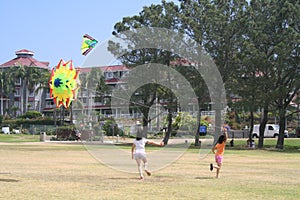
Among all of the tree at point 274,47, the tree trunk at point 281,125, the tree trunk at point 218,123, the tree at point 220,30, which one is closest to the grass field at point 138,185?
the tree trunk at point 218,123

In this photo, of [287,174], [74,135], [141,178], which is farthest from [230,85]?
[141,178]

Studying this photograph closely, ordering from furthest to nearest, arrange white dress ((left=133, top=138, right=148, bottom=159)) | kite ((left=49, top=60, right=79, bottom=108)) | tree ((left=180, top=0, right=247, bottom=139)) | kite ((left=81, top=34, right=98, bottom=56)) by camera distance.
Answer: tree ((left=180, top=0, right=247, bottom=139)) → kite ((left=81, top=34, right=98, bottom=56)) → kite ((left=49, top=60, right=79, bottom=108)) → white dress ((left=133, top=138, right=148, bottom=159))

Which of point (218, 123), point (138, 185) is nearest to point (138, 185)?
point (138, 185)

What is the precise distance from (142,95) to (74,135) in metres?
14.6

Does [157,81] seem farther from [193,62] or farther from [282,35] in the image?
[282,35]

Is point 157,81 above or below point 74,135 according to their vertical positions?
above

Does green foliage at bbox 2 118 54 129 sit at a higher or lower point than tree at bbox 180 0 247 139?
lower

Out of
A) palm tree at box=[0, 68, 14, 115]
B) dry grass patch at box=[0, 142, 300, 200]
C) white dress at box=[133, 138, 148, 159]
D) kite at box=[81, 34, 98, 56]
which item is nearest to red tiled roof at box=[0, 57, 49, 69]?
palm tree at box=[0, 68, 14, 115]

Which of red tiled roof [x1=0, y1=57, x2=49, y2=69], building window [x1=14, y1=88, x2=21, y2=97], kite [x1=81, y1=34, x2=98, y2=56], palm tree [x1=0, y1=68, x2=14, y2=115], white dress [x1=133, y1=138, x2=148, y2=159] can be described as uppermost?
red tiled roof [x1=0, y1=57, x2=49, y2=69]

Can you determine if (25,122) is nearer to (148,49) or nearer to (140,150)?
(148,49)

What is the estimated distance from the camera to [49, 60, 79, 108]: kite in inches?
665

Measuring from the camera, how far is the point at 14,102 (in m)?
104

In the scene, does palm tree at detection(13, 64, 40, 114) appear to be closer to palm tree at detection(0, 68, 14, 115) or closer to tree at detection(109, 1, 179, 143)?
palm tree at detection(0, 68, 14, 115)

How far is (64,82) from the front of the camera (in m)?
16.9
